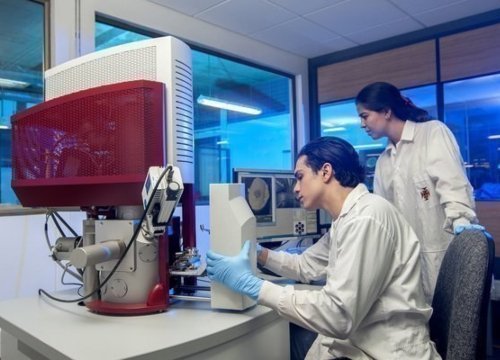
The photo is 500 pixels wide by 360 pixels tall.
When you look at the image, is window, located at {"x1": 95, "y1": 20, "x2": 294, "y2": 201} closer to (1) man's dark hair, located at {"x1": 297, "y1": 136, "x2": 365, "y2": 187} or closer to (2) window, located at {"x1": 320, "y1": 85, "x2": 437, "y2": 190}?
(2) window, located at {"x1": 320, "y1": 85, "x2": 437, "y2": 190}

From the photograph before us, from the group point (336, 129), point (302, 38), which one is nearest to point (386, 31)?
point (302, 38)

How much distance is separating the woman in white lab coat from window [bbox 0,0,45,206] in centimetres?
181

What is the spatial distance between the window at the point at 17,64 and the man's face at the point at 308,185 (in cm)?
162

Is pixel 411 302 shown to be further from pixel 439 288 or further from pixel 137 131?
pixel 137 131

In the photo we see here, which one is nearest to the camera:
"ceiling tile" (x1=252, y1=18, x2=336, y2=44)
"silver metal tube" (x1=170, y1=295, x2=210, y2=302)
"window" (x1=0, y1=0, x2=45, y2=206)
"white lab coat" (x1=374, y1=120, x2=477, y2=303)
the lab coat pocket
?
"silver metal tube" (x1=170, y1=295, x2=210, y2=302)

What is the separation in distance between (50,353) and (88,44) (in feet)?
6.47

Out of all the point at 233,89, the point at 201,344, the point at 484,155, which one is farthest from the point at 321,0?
the point at 201,344

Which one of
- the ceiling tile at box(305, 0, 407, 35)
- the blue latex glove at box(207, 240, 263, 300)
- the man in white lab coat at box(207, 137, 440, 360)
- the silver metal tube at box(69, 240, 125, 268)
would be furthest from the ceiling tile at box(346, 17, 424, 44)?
the silver metal tube at box(69, 240, 125, 268)

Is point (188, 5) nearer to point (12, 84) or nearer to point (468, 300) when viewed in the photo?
point (12, 84)

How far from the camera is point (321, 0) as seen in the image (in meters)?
2.74

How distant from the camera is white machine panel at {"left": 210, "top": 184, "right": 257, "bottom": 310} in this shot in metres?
1.21

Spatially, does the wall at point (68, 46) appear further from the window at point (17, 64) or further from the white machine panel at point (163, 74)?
the white machine panel at point (163, 74)

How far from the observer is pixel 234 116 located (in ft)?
11.7

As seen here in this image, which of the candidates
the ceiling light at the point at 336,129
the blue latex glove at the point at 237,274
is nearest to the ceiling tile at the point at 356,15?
the ceiling light at the point at 336,129
